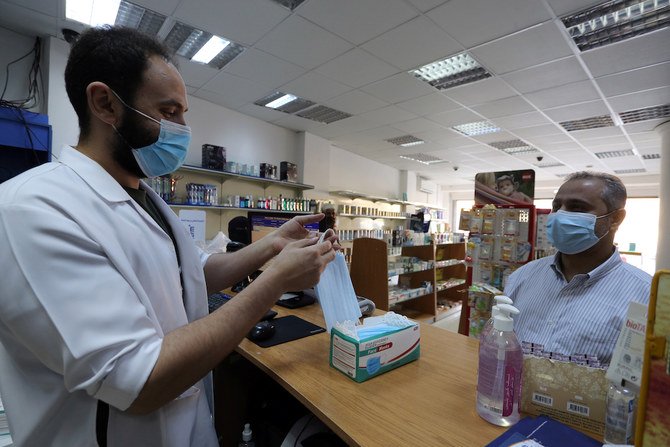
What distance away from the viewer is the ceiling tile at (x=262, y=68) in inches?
132

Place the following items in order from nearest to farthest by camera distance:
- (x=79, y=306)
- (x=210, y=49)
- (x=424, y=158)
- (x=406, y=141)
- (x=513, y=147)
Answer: (x=79, y=306) → (x=210, y=49) → (x=406, y=141) → (x=513, y=147) → (x=424, y=158)

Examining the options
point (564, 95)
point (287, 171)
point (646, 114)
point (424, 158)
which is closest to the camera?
point (564, 95)

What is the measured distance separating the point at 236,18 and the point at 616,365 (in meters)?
3.34

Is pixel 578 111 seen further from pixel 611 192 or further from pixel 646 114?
pixel 611 192

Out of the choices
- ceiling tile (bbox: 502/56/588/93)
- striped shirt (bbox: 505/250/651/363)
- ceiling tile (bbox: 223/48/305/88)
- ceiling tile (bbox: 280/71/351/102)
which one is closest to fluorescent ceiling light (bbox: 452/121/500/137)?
ceiling tile (bbox: 502/56/588/93)

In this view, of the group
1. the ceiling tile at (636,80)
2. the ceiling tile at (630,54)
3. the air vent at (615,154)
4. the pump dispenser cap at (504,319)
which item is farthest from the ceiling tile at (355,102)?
the air vent at (615,154)

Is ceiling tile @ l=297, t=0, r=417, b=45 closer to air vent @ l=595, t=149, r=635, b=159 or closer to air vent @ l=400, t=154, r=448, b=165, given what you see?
air vent @ l=400, t=154, r=448, b=165

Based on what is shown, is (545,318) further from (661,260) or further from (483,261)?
(661,260)

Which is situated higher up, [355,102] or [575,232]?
[355,102]

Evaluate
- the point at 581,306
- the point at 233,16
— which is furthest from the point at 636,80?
the point at 233,16

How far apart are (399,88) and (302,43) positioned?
1.48 metres

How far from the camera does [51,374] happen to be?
63 cm

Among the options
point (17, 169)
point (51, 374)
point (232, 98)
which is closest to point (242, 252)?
point (51, 374)

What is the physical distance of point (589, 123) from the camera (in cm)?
495
